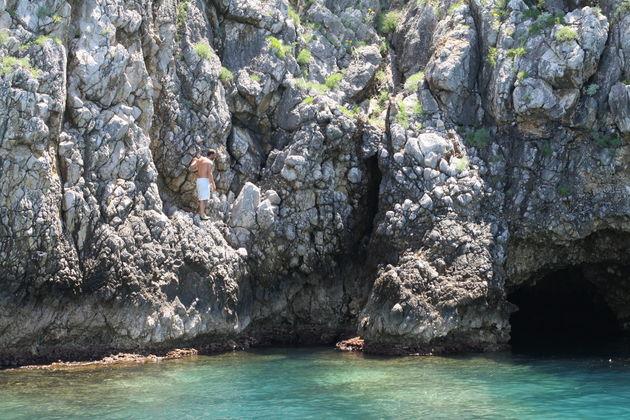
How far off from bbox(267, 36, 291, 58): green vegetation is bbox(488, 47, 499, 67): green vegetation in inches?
216

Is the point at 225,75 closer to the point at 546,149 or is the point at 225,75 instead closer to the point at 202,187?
the point at 202,187

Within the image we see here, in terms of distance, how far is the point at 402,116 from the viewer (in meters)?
18.8

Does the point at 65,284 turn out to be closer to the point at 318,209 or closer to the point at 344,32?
the point at 318,209

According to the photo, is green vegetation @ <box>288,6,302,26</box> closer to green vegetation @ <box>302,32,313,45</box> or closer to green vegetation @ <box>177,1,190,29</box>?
green vegetation @ <box>302,32,313,45</box>

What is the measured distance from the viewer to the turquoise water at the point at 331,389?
11.7 metres

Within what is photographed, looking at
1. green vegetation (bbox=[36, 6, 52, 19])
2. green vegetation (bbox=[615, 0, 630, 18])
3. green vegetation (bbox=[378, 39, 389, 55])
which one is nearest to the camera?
green vegetation (bbox=[36, 6, 52, 19])

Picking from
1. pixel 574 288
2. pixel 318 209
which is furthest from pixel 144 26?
pixel 574 288

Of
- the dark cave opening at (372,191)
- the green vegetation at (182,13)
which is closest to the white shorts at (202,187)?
the green vegetation at (182,13)

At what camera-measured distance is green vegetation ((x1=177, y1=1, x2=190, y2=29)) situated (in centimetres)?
1861

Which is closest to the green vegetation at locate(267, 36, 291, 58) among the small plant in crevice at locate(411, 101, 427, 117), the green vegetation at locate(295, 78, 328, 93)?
the green vegetation at locate(295, 78, 328, 93)

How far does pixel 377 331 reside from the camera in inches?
677

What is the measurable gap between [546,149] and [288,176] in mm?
6558

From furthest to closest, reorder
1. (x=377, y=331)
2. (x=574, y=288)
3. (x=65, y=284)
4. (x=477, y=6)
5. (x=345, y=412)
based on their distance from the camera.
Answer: (x=574, y=288) → (x=477, y=6) → (x=377, y=331) → (x=65, y=284) → (x=345, y=412)

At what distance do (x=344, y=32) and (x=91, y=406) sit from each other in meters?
14.0
